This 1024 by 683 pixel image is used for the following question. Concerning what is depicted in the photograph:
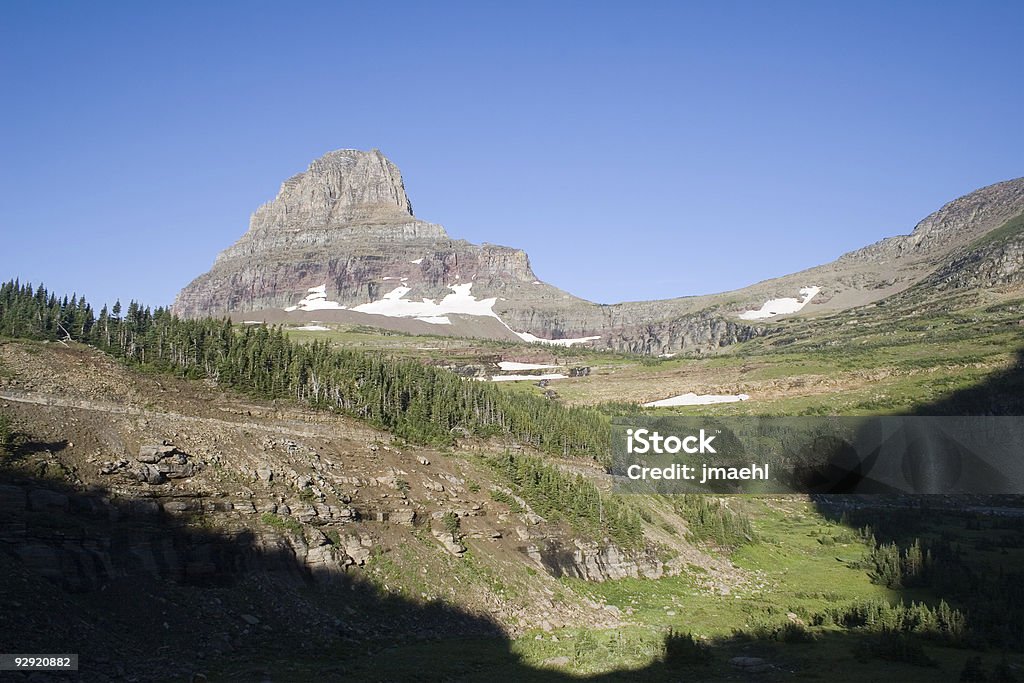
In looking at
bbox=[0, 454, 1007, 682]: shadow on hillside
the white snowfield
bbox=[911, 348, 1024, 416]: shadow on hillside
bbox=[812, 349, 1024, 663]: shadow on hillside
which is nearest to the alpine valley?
bbox=[0, 454, 1007, 682]: shadow on hillside

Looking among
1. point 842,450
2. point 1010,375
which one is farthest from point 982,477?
point 1010,375

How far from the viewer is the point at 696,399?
182625 millimetres

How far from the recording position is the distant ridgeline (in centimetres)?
6881

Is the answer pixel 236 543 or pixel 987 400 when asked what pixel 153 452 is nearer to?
pixel 236 543

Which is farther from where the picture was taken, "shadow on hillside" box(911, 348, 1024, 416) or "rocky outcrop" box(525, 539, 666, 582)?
"shadow on hillside" box(911, 348, 1024, 416)

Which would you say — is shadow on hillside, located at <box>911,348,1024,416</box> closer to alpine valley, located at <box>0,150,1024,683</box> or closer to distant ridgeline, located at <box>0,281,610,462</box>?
alpine valley, located at <box>0,150,1024,683</box>

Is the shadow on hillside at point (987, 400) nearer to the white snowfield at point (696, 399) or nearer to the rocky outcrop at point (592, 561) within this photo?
the white snowfield at point (696, 399)

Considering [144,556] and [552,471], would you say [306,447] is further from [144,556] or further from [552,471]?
[552,471]

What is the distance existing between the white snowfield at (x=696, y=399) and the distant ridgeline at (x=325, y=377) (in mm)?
81042

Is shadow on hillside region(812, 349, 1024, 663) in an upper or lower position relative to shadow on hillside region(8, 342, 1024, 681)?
lower

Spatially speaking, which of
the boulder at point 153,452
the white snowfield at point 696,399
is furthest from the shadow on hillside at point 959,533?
the white snowfield at point 696,399

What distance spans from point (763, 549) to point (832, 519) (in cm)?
2297

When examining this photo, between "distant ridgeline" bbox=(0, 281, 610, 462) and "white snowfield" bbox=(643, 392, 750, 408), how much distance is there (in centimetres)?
8104

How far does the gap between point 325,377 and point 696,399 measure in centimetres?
12730
